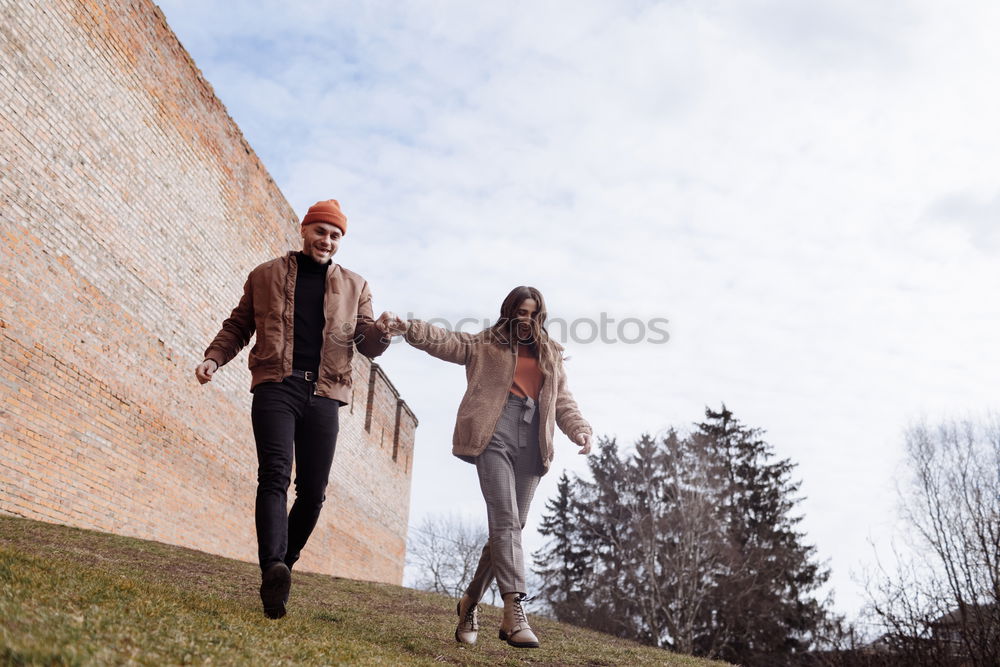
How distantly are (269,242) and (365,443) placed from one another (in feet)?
25.2

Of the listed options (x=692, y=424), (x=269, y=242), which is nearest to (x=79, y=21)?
(x=269, y=242)

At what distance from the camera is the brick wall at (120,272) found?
7.80 metres

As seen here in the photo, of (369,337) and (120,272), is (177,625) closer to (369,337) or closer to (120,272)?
(369,337)

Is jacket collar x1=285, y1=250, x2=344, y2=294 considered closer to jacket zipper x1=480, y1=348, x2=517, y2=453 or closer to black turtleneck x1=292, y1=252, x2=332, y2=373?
black turtleneck x1=292, y1=252, x2=332, y2=373

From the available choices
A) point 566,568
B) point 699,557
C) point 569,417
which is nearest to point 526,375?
point 569,417

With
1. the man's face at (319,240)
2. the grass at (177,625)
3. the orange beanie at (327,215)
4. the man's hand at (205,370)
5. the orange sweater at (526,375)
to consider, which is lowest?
the grass at (177,625)

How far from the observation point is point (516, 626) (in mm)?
4020

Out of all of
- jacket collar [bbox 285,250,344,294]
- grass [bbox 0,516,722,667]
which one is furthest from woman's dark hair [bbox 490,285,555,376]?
grass [bbox 0,516,722,667]

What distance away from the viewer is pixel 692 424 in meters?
30.0

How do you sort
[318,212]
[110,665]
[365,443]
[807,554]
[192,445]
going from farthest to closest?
[807,554] → [365,443] → [192,445] → [318,212] → [110,665]

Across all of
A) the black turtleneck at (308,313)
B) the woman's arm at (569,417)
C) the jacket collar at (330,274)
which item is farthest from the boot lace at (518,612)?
the jacket collar at (330,274)

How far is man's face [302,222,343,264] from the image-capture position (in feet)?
13.4

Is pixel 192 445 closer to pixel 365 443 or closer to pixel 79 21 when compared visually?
pixel 79 21

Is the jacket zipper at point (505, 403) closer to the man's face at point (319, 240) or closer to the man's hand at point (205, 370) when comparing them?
the man's face at point (319, 240)
